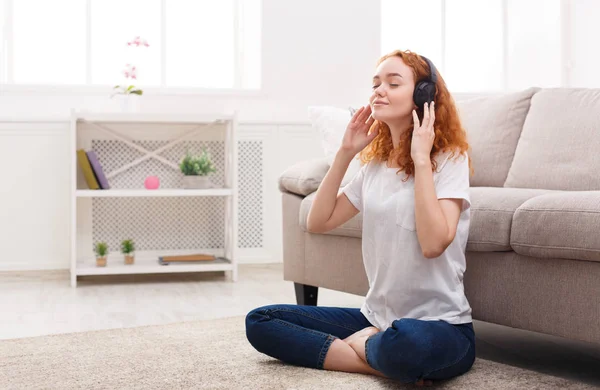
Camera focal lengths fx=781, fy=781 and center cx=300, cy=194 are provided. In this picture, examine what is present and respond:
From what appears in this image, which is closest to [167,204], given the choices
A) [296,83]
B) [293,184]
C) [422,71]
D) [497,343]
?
[296,83]

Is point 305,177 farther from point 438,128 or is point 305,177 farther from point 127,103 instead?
point 127,103

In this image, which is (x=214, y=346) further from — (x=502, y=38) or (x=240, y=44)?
(x=502, y=38)

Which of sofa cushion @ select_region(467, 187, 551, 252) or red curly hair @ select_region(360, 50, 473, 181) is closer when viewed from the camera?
red curly hair @ select_region(360, 50, 473, 181)

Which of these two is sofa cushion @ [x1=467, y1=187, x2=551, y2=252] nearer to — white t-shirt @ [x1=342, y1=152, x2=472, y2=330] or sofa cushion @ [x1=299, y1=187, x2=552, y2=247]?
sofa cushion @ [x1=299, y1=187, x2=552, y2=247]

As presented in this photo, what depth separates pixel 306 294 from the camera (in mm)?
2777

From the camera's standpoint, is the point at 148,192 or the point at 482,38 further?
the point at 482,38

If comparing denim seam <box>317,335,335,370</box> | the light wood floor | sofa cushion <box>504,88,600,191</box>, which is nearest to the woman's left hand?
denim seam <box>317,335,335,370</box>

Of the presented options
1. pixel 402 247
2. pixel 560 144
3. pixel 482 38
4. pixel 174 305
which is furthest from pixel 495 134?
pixel 482 38

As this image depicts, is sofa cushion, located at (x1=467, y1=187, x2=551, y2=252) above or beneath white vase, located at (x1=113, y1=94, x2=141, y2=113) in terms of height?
beneath

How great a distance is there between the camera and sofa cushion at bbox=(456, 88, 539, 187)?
2.60 metres

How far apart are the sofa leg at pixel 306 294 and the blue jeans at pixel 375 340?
0.84m

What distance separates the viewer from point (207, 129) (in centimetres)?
411

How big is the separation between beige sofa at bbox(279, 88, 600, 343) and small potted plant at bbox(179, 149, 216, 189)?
3.61ft

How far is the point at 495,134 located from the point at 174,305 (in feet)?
4.49
